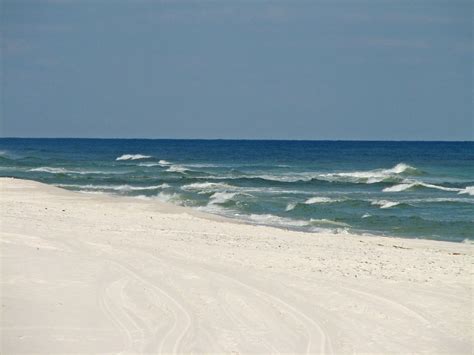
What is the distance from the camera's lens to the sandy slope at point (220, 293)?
26.0ft

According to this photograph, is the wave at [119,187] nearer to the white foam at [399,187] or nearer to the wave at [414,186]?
the white foam at [399,187]

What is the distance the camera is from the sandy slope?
794cm

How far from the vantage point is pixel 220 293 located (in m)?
9.93

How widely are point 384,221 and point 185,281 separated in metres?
14.1

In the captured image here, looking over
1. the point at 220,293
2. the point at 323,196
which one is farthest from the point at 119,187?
the point at 220,293

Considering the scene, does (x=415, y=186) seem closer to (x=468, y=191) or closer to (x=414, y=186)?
(x=414, y=186)

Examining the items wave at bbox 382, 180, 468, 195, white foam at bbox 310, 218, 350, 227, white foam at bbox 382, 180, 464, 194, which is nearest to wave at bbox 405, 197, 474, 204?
wave at bbox 382, 180, 468, 195

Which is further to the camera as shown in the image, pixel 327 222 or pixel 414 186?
pixel 414 186

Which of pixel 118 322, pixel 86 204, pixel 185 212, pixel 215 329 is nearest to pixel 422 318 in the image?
pixel 215 329

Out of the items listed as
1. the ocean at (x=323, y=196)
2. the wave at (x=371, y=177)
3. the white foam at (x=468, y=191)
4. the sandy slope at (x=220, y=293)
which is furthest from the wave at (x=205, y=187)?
the sandy slope at (x=220, y=293)

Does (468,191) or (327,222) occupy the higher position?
(468,191)

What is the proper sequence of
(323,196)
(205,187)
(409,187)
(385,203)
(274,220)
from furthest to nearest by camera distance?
(409,187)
(205,187)
(323,196)
(385,203)
(274,220)

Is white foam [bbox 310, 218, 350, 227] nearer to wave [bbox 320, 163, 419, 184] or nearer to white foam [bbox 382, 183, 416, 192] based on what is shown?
white foam [bbox 382, 183, 416, 192]

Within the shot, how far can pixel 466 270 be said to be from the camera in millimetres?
12656
